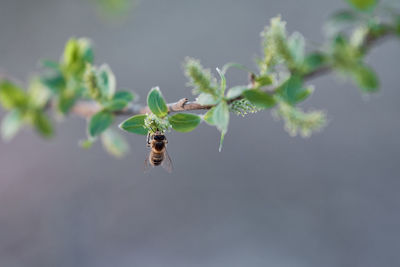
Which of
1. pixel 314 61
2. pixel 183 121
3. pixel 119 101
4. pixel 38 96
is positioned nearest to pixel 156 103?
pixel 183 121

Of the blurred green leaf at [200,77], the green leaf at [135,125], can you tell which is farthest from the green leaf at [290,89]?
the green leaf at [135,125]

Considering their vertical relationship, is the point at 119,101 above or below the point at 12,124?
below

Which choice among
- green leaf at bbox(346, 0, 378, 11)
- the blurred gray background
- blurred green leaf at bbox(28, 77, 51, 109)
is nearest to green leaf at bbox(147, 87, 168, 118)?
green leaf at bbox(346, 0, 378, 11)

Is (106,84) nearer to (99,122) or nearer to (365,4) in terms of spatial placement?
(99,122)

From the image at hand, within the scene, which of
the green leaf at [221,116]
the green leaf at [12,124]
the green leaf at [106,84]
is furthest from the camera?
the green leaf at [12,124]

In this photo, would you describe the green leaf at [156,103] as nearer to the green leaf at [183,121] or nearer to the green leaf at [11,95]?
the green leaf at [183,121]
